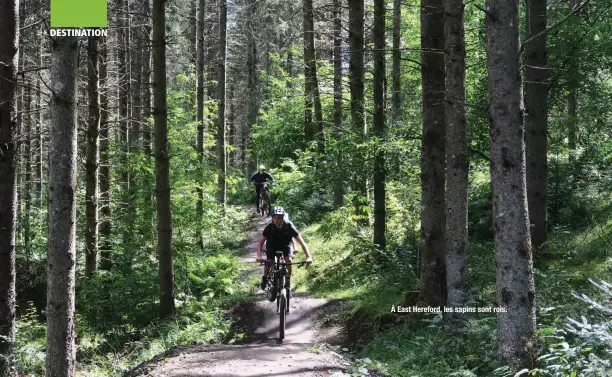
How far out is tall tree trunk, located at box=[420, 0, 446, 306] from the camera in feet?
28.1

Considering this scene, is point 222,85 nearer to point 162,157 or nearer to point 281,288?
point 162,157

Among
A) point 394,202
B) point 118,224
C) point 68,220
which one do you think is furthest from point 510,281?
point 118,224

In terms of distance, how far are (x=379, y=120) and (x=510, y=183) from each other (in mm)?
7503

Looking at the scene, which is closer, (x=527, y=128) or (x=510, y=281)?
(x=510, y=281)

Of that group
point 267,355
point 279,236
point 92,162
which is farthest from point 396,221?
point 92,162

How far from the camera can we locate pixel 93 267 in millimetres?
12375

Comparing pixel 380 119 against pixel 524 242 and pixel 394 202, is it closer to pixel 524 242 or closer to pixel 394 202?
pixel 394 202

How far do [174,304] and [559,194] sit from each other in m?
9.41

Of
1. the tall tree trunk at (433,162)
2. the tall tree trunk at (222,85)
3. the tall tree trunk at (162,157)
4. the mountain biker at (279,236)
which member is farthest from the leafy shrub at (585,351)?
the tall tree trunk at (222,85)

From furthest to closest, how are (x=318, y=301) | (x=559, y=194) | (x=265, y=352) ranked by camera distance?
1. (x=559, y=194)
2. (x=318, y=301)
3. (x=265, y=352)

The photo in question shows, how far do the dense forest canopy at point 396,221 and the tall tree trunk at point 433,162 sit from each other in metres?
0.03

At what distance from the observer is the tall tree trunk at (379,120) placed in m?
12.1

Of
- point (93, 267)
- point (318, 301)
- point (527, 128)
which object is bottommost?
point (318, 301)

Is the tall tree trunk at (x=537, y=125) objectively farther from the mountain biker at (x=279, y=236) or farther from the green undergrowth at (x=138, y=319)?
the green undergrowth at (x=138, y=319)
